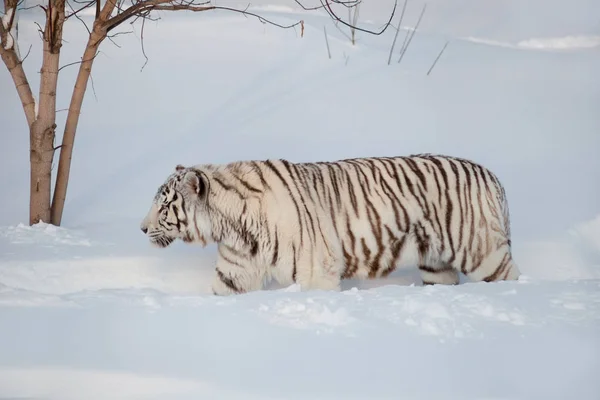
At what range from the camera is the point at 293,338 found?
4.04m

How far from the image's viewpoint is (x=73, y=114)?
6605mm

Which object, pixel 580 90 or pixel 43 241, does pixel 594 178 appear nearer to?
pixel 580 90

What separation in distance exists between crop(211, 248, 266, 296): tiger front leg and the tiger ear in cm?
35

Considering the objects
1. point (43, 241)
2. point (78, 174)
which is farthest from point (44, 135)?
point (78, 174)

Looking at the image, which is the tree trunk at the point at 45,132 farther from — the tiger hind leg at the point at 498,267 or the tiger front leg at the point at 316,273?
the tiger hind leg at the point at 498,267

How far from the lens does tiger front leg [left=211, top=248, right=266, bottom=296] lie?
209 inches

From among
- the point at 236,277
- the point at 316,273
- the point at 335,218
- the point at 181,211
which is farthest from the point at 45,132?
the point at 316,273

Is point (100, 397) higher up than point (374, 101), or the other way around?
point (374, 101)

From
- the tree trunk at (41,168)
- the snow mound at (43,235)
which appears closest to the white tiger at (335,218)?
the snow mound at (43,235)

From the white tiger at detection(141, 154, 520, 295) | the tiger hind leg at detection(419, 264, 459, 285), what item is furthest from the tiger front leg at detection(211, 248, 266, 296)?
the tiger hind leg at detection(419, 264, 459, 285)

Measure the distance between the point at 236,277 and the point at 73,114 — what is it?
195 centimetres

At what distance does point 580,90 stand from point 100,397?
25.9ft

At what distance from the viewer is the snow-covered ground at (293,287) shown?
3.77 m

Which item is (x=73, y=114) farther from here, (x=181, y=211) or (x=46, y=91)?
(x=181, y=211)
